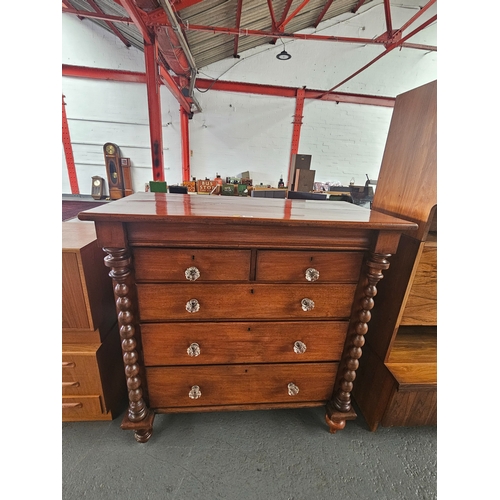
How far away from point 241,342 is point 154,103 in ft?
12.7

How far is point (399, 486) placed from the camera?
41.6 inches

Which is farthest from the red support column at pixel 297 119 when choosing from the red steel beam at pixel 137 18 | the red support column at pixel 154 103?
the red steel beam at pixel 137 18

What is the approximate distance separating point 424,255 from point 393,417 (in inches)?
32.4

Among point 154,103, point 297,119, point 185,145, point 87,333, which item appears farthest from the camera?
point 297,119

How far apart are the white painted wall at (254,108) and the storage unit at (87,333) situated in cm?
518

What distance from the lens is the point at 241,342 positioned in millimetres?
1077

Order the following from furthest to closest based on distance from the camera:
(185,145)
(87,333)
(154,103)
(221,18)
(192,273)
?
(185,145), (221,18), (154,103), (87,333), (192,273)

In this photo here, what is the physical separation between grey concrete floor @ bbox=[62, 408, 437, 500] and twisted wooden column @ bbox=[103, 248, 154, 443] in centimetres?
14

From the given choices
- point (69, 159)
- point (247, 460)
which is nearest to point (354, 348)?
point (247, 460)

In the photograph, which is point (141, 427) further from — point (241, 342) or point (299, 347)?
point (299, 347)

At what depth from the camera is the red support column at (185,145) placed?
545 cm

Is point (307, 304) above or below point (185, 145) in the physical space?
below

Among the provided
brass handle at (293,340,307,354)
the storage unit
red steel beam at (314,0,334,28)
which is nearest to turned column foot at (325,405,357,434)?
brass handle at (293,340,307,354)

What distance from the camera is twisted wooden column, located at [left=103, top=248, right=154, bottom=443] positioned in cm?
86
